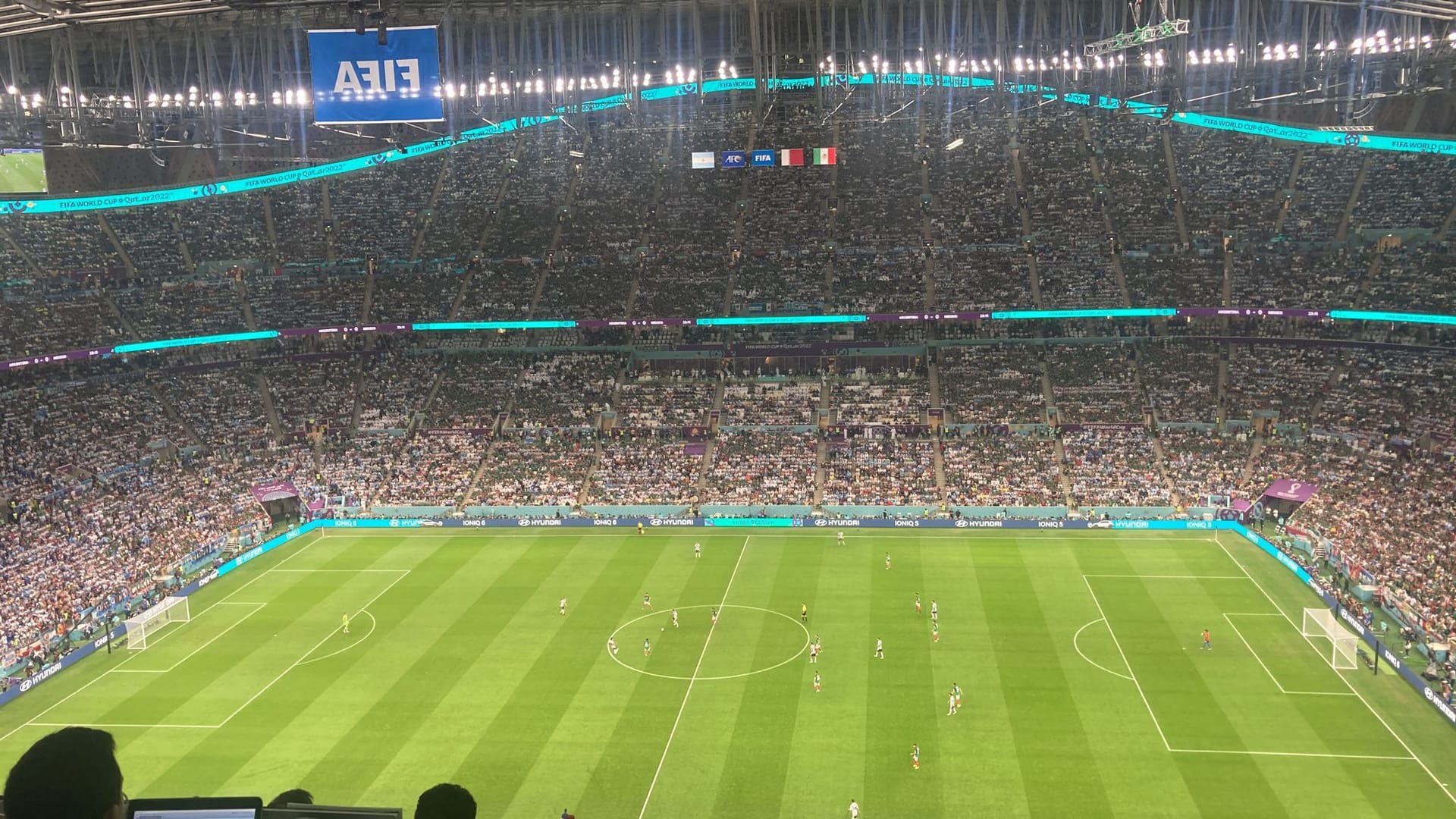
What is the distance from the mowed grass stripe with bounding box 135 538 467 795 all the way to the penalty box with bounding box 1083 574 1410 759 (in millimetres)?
24730

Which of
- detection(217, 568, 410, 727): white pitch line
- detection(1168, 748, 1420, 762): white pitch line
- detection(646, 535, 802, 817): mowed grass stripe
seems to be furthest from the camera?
detection(217, 568, 410, 727): white pitch line

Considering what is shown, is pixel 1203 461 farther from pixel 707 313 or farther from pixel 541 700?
pixel 541 700

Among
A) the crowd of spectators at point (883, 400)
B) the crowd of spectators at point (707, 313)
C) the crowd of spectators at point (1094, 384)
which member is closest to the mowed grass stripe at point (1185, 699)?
the crowd of spectators at point (707, 313)

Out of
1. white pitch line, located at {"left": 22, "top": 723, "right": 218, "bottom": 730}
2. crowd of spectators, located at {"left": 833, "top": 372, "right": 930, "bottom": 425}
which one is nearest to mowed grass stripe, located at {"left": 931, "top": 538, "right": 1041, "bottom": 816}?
crowd of spectators, located at {"left": 833, "top": 372, "right": 930, "bottom": 425}

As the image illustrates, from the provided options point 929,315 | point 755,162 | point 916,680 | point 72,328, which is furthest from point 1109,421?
point 72,328

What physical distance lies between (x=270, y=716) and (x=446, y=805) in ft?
102

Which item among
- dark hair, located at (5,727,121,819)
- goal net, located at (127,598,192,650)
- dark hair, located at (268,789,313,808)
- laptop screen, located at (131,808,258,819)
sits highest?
dark hair, located at (5,727,121,819)

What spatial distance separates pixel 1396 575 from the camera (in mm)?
38906

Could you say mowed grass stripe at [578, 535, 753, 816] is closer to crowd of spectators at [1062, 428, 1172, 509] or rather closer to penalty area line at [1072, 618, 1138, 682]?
penalty area line at [1072, 618, 1138, 682]

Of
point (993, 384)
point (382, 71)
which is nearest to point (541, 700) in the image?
point (382, 71)

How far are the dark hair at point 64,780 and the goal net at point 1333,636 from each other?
3558 cm

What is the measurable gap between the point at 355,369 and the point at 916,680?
4757 cm

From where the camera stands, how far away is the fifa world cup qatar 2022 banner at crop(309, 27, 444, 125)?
1198 inches

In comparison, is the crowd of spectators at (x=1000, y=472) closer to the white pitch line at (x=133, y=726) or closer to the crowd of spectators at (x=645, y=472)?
the crowd of spectators at (x=645, y=472)
